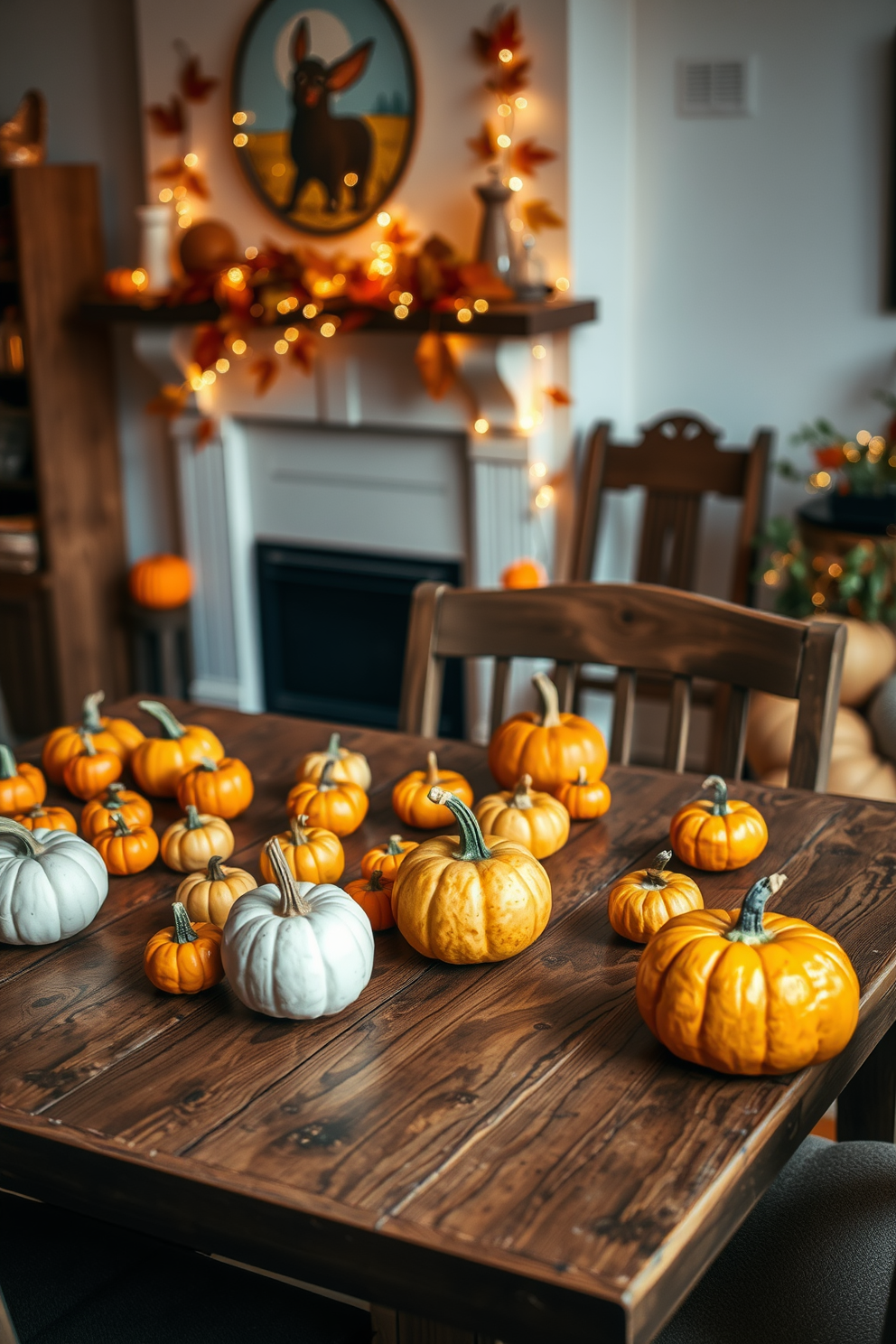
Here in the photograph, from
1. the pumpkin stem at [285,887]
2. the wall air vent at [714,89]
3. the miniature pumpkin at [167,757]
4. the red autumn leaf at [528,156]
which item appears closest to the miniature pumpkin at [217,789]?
the miniature pumpkin at [167,757]

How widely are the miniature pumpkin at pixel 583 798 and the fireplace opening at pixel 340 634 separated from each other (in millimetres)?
2381

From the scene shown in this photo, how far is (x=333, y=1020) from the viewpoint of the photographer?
1132mm

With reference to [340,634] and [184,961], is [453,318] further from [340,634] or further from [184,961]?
[184,961]

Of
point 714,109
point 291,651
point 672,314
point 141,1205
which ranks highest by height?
point 714,109

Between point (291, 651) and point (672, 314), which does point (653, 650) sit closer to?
point (672, 314)

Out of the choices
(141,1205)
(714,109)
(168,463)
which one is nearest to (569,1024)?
(141,1205)

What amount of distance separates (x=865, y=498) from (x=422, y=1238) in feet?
8.13

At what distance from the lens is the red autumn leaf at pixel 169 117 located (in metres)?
3.83

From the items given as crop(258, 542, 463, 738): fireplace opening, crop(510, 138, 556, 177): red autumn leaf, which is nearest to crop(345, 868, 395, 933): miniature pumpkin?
crop(510, 138, 556, 177): red autumn leaf

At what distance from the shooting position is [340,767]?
61.2 inches

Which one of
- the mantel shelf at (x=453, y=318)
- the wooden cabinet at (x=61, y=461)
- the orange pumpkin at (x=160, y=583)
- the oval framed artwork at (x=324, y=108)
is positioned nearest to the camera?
the mantel shelf at (x=453, y=318)

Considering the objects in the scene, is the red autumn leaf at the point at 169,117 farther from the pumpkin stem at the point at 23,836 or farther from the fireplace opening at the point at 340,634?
the pumpkin stem at the point at 23,836

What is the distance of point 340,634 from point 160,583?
55 centimetres

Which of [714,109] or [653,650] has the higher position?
[714,109]
